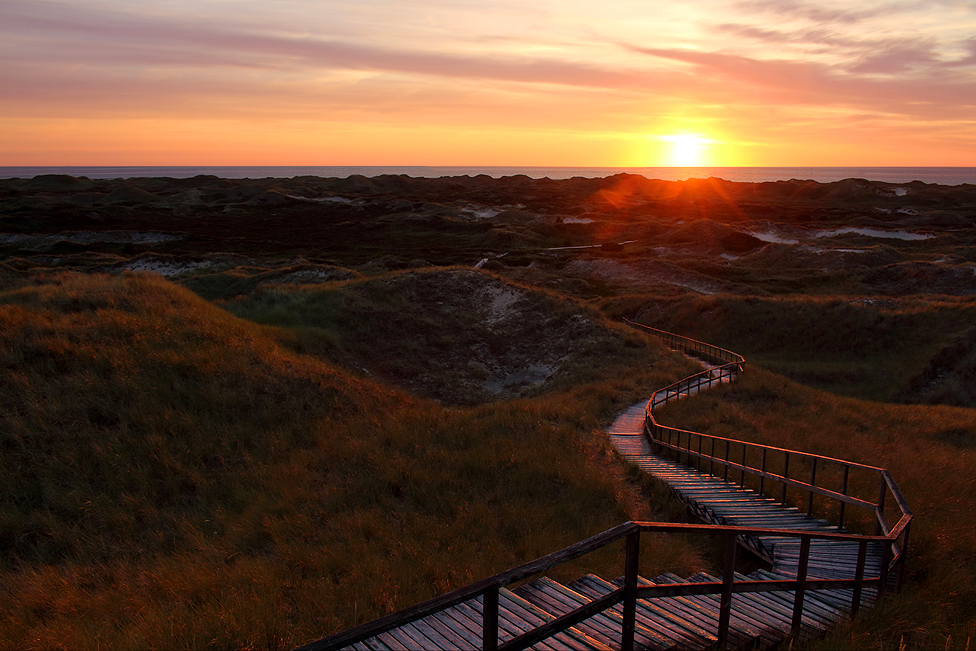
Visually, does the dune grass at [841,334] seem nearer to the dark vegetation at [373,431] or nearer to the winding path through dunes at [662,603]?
the dark vegetation at [373,431]

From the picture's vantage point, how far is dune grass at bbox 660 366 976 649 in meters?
6.19

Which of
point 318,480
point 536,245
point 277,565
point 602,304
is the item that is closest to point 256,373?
point 318,480

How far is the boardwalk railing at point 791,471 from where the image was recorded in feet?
28.8

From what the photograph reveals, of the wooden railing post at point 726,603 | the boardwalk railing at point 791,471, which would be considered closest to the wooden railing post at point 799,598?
the wooden railing post at point 726,603

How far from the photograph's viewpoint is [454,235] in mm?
90312

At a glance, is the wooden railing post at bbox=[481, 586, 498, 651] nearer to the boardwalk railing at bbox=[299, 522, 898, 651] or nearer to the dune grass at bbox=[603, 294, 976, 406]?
the boardwalk railing at bbox=[299, 522, 898, 651]

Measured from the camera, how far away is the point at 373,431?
1559 centimetres

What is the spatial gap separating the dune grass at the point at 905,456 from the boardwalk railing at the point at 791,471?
0.45 metres

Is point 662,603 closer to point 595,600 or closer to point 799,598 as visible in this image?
point 799,598

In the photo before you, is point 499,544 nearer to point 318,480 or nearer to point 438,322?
point 318,480

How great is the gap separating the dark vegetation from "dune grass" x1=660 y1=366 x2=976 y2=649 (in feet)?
0.22

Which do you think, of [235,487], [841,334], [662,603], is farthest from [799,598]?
[841,334]

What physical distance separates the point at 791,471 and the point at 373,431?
10886 millimetres

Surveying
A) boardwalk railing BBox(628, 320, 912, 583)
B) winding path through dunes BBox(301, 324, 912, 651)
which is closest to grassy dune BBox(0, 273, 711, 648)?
winding path through dunes BBox(301, 324, 912, 651)
